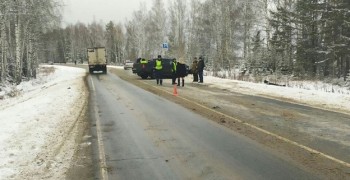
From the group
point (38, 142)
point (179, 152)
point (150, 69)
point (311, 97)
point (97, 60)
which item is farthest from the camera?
point (97, 60)

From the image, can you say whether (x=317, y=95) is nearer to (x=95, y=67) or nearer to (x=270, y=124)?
(x=270, y=124)

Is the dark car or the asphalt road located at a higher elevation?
the dark car

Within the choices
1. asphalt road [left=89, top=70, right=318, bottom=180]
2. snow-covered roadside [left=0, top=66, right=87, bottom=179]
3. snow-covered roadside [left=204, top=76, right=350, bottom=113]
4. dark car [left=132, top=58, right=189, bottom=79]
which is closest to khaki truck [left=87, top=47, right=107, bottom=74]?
dark car [left=132, top=58, right=189, bottom=79]

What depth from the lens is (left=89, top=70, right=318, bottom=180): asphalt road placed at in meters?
6.77

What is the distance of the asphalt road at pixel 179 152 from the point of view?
6773 millimetres

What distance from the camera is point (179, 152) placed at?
323 inches

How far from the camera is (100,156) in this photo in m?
8.06

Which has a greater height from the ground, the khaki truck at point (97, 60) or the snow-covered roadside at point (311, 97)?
the khaki truck at point (97, 60)

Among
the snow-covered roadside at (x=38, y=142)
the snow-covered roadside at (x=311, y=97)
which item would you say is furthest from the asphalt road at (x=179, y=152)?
the snow-covered roadside at (x=311, y=97)

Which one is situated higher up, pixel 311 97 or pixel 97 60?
pixel 97 60

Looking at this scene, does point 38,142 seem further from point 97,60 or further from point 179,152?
point 97,60

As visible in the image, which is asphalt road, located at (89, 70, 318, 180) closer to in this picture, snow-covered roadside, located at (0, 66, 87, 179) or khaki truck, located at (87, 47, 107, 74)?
snow-covered roadside, located at (0, 66, 87, 179)

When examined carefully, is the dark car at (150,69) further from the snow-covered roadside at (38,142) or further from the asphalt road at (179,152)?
the asphalt road at (179,152)

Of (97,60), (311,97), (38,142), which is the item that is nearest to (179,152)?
(38,142)
